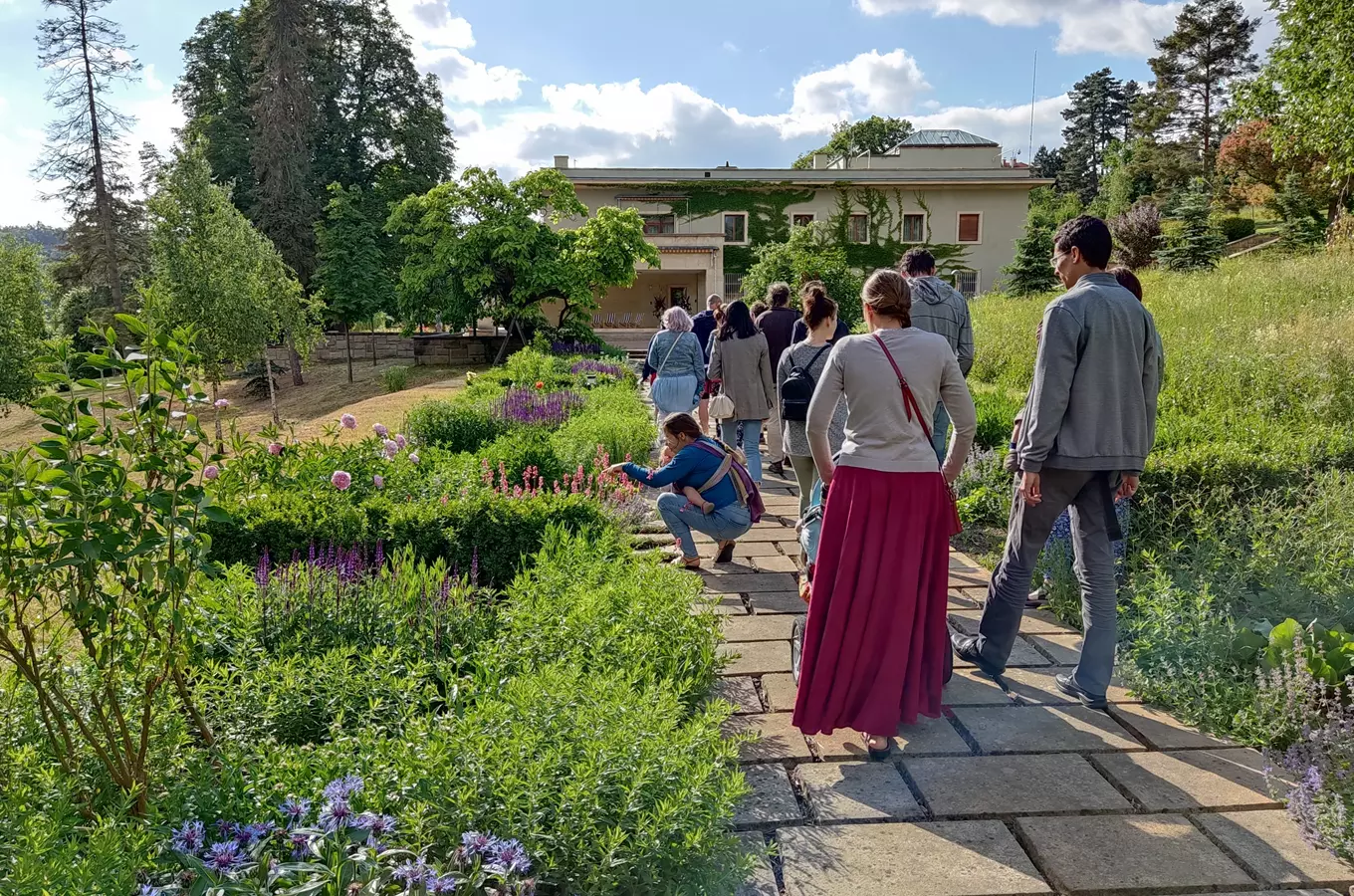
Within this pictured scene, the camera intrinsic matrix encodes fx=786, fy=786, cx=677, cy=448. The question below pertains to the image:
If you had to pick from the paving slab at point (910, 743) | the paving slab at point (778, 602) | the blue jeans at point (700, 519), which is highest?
the blue jeans at point (700, 519)

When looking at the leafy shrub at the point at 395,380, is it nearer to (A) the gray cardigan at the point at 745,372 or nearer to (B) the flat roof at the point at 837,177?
(B) the flat roof at the point at 837,177

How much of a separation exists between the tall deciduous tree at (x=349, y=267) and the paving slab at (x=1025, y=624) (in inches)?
1159

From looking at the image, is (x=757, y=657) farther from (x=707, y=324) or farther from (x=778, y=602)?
(x=707, y=324)

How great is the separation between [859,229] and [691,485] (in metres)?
34.2

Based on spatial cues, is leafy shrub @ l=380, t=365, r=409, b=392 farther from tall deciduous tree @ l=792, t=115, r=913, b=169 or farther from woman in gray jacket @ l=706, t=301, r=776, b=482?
tall deciduous tree @ l=792, t=115, r=913, b=169

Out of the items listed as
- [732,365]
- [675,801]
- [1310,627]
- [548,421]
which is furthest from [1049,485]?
[548,421]

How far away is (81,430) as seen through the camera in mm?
2078

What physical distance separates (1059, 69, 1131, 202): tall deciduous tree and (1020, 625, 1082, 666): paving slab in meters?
75.6

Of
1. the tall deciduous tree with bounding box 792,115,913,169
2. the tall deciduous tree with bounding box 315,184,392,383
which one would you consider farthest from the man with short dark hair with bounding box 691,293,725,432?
the tall deciduous tree with bounding box 792,115,913,169

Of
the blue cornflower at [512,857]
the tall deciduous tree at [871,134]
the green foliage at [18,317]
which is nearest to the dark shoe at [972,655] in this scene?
the blue cornflower at [512,857]

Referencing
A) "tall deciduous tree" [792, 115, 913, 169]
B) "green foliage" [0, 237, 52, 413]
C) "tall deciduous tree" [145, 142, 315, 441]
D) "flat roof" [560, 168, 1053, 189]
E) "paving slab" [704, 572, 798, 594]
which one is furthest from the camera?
"tall deciduous tree" [792, 115, 913, 169]

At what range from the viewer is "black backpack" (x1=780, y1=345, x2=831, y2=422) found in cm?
466

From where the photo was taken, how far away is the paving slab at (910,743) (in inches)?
120

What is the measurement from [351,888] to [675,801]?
83 centimetres
